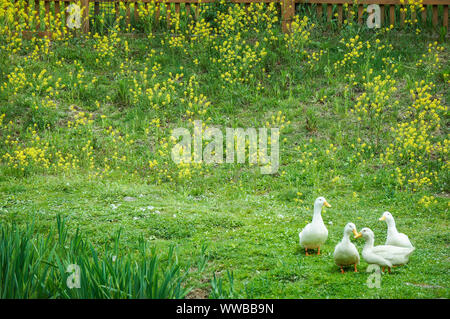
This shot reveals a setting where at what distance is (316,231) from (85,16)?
323 inches

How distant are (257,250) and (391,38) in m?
6.93

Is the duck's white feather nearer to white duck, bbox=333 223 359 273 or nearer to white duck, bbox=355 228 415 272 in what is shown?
white duck, bbox=333 223 359 273

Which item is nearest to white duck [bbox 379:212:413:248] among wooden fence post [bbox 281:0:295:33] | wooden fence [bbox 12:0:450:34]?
wooden fence [bbox 12:0:450:34]

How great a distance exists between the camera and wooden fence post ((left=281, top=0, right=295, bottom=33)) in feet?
37.8

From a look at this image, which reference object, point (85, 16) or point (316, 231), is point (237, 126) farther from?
point (85, 16)

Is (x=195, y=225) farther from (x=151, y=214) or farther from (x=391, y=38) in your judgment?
(x=391, y=38)

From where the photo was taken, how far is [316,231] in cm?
562

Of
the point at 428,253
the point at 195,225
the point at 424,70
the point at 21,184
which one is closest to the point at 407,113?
the point at 424,70

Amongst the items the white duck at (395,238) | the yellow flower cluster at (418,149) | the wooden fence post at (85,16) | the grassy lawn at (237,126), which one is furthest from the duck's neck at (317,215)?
the wooden fence post at (85,16)

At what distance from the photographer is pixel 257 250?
19.6 ft

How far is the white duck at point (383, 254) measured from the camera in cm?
525

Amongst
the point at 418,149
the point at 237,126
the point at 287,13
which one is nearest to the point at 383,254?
the point at 418,149

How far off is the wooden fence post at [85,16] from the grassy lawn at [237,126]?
253 mm

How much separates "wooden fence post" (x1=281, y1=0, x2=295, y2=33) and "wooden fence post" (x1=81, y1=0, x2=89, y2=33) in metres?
3.97
